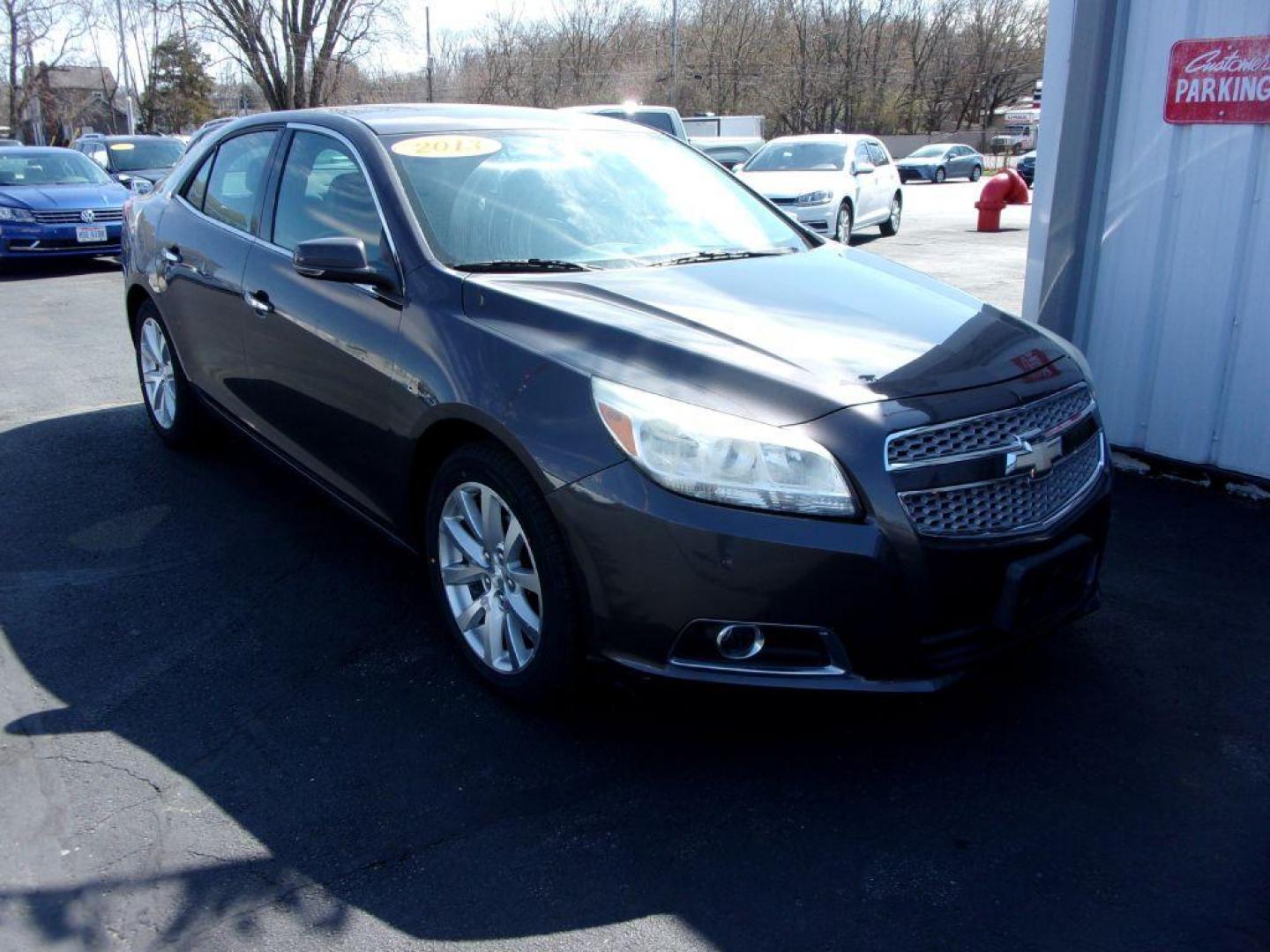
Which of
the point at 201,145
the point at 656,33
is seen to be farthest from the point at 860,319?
the point at 656,33

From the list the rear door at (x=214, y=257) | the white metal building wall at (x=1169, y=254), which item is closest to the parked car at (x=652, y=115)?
the white metal building wall at (x=1169, y=254)

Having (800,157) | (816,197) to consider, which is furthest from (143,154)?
(816,197)

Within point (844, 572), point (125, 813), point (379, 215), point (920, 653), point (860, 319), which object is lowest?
point (125, 813)

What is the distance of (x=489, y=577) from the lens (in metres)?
3.46

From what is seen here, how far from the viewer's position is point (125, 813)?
3.00 meters

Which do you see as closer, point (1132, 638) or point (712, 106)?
point (1132, 638)

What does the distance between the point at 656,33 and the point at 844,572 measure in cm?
6603

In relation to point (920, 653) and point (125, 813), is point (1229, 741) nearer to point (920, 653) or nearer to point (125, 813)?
point (920, 653)

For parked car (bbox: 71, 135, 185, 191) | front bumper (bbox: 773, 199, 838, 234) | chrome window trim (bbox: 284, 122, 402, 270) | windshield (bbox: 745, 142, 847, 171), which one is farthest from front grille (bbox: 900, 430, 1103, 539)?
parked car (bbox: 71, 135, 185, 191)

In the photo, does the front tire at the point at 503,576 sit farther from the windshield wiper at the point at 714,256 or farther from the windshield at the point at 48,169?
the windshield at the point at 48,169

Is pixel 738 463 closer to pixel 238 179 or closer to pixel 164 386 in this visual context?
pixel 238 179

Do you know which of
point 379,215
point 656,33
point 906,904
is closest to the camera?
point 906,904

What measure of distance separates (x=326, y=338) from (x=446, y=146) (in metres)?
Answer: 0.82

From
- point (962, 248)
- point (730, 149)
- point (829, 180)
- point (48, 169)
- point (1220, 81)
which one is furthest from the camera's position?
point (730, 149)
